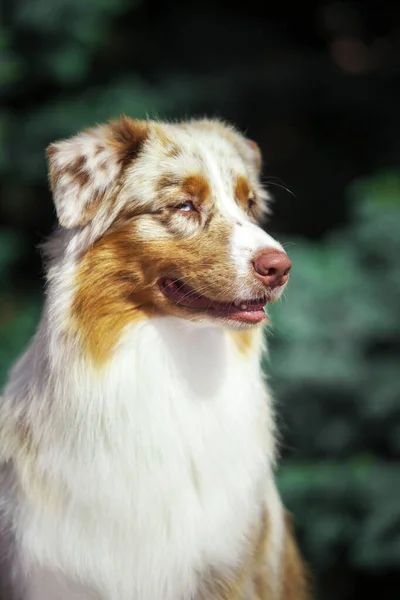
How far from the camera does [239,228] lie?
232 centimetres

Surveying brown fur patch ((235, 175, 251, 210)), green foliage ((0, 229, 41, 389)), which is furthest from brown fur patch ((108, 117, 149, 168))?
green foliage ((0, 229, 41, 389))

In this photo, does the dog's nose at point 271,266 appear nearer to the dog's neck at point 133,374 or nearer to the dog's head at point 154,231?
the dog's head at point 154,231

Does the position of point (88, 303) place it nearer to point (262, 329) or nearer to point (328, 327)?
point (262, 329)

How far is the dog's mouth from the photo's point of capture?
227cm

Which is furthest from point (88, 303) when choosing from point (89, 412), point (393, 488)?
point (393, 488)

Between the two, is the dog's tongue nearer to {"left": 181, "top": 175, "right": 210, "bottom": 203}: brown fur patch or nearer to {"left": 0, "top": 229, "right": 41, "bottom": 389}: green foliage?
{"left": 181, "top": 175, "right": 210, "bottom": 203}: brown fur patch

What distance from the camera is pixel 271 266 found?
2178mm

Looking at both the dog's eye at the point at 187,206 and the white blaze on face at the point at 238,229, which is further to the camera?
the dog's eye at the point at 187,206

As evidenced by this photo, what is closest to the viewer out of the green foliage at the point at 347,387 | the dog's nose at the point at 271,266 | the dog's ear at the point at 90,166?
the dog's nose at the point at 271,266

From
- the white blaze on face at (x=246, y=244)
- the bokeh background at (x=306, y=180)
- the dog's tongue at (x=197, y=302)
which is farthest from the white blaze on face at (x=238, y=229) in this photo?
the bokeh background at (x=306, y=180)

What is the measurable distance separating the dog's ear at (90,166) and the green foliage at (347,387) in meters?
1.96

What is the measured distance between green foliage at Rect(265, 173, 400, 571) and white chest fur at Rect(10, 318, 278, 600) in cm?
189

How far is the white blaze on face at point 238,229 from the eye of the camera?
2230mm

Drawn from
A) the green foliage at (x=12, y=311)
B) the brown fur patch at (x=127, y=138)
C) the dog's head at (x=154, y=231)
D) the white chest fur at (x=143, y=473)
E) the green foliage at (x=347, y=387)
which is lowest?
the green foliage at (x=12, y=311)
